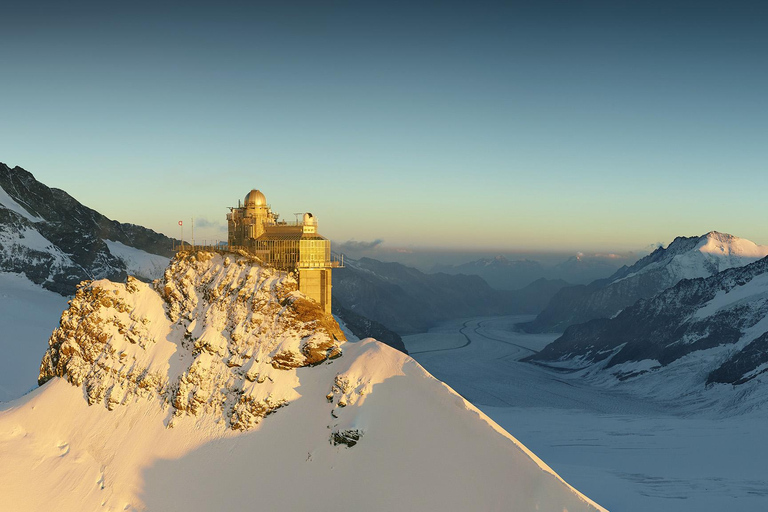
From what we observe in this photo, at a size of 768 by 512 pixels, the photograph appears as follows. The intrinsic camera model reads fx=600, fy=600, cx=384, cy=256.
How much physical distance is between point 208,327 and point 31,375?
3324 inches

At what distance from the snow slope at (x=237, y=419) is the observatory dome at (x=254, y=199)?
37.7 ft

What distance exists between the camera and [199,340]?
74000 millimetres

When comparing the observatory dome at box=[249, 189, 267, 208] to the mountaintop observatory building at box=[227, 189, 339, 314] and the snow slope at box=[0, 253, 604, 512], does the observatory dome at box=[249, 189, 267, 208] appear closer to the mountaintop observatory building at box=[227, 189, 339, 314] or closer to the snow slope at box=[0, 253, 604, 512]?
the mountaintop observatory building at box=[227, 189, 339, 314]

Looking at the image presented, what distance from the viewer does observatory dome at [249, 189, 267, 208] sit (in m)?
89.2

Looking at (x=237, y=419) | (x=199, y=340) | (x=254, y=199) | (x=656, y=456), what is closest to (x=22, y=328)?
(x=254, y=199)

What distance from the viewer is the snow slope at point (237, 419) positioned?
58781 millimetres

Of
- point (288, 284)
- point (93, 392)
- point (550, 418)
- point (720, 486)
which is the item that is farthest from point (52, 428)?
point (550, 418)

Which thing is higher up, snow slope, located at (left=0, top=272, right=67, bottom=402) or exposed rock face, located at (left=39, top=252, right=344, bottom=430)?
exposed rock face, located at (left=39, top=252, right=344, bottom=430)

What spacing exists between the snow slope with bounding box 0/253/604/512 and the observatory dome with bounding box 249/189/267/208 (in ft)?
37.7

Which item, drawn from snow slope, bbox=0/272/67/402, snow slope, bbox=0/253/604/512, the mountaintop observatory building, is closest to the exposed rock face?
snow slope, bbox=0/253/604/512

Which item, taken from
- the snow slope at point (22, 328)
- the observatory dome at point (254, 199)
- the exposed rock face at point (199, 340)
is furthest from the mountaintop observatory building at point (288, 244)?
the snow slope at point (22, 328)

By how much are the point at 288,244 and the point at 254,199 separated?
947cm

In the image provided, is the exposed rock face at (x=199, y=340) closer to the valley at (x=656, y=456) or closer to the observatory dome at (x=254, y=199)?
the observatory dome at (x=254, y=199)

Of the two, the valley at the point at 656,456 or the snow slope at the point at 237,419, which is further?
the valley at the point at 656,456
